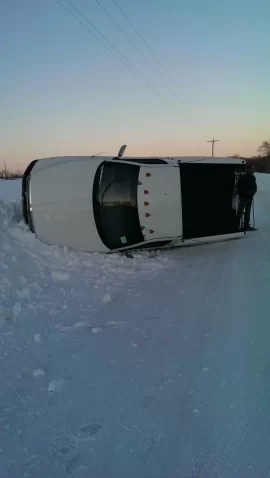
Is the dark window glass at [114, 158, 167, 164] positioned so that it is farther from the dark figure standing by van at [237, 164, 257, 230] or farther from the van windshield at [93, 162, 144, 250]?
the dark figure standing by van at [237, 164, 257, 230]

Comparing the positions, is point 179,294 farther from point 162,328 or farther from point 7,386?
point 7,386

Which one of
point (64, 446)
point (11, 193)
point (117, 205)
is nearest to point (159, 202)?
point (117, 205)

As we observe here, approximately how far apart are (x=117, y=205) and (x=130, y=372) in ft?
14.6

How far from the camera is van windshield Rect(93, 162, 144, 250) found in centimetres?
721

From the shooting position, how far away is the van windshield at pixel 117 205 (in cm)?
721

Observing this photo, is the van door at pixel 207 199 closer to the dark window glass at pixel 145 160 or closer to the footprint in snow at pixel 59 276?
the dark window glass at pixel 145 160

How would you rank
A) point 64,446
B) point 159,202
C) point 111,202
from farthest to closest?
point 159,202
point 111,202
point 64,446

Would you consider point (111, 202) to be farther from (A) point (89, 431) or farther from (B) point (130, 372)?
(A) point (89, 431)

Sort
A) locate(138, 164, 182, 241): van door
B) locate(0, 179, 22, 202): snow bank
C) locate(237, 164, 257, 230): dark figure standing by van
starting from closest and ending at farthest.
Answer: locate(138, 164, 182, 241): van door, locate(237, 164, 257, 230): dark figure standing by van, locate(0, 179, 22, 202): snow bank

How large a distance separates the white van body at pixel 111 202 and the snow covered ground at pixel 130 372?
3.17ft

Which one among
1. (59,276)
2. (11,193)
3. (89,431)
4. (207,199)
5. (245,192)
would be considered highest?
(245,192)

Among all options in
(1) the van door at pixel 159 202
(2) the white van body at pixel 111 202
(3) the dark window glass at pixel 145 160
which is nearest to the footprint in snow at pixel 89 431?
(2) the white van body at pixel 111 202

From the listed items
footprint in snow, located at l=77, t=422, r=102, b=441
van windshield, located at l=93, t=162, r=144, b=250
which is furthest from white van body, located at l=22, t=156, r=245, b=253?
footprint in snow, located at l=77, t=422, r=102, b=441

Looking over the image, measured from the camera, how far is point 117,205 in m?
7.31
